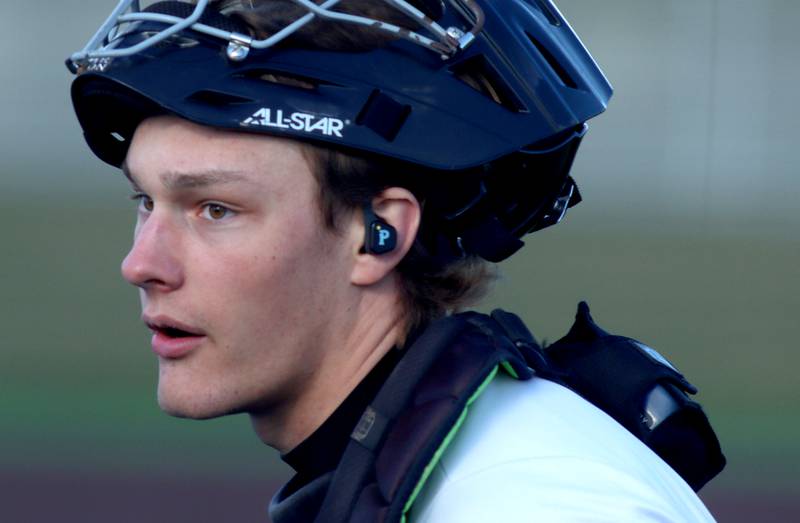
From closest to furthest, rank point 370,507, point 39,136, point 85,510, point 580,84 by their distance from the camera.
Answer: point 370,507
point 580,84
point 85,510
point 39,136

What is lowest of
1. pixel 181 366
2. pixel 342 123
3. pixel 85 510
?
pixel 85 510

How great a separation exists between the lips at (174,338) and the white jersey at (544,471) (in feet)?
1.90

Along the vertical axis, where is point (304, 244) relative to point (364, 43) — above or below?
below

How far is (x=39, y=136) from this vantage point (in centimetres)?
1233

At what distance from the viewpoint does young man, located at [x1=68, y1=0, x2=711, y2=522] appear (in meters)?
2.53

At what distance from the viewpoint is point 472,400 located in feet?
7.45

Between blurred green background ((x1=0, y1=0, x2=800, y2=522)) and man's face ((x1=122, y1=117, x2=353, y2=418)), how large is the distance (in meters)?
8.35

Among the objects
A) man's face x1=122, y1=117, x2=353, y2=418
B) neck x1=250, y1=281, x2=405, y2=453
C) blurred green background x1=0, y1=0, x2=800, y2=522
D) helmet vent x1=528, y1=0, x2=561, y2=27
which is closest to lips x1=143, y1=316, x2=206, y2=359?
man's face x1=122, y1=117, x2=353, y2=418

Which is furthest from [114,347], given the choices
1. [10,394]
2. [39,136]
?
[39,136]

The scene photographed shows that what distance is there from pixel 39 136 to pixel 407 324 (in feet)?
33.7

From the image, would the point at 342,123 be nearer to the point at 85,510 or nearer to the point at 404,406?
the point at 404,406

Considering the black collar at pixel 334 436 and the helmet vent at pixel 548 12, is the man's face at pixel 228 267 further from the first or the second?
the helmet vent at pixel 548 12

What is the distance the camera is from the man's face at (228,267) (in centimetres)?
253

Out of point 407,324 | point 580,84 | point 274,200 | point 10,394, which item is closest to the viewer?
point 274,200
